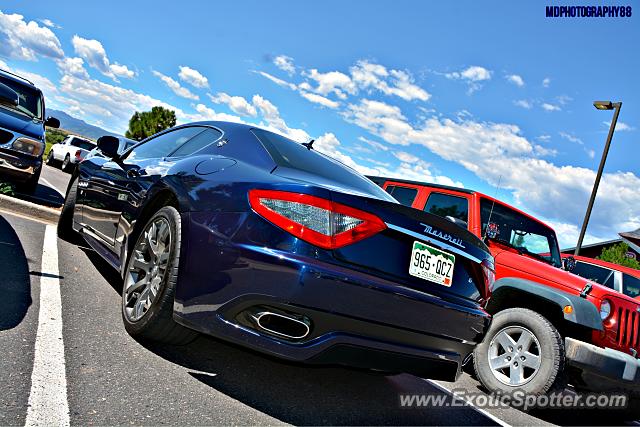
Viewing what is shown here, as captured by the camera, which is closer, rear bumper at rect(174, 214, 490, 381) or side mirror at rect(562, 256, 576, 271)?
rear bumper at rect(174, 214, 490, 381)

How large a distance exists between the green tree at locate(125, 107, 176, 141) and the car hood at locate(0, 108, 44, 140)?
65.8 meters

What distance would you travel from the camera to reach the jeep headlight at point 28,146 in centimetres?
641

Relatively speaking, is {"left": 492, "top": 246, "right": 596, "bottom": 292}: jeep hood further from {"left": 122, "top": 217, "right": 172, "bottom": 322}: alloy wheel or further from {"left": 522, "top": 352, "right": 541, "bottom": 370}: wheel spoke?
{"left": 122, "top": 217, "right": 172, "bottom": 322}: alloy wheel

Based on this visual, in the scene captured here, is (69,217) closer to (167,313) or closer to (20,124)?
(20,124)

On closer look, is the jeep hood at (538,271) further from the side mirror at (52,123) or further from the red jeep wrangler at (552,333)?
the side mirror at (52,123)

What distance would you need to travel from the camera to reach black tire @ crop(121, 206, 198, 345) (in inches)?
103

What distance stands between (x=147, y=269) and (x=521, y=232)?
3.99 m

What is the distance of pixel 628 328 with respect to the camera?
13.8 ft

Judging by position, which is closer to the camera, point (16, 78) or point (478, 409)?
point (478, 409)

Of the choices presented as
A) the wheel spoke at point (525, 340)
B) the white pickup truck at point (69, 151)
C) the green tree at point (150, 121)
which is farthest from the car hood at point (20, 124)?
the green tree at point (150, 121)

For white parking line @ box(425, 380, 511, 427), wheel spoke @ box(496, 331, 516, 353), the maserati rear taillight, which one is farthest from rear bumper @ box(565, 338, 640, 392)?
the maserati rear taillight

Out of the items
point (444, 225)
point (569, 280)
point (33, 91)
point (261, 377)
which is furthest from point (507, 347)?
point (33, 91)

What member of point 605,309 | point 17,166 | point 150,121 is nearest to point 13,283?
point 17,166

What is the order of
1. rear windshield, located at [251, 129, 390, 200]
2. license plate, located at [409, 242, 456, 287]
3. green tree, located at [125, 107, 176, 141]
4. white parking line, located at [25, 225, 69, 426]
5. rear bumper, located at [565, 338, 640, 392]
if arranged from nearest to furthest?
white parking line, located at [25, 225, 69, 426] < license plate, located at [409, 242, 456, 287] < rear windshield, located at [251, 129, 390, 200] < rear bumper, located at [565, 338, 640, 392] < green tree, located at [125, 107, 176, 141]
